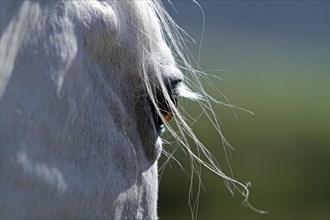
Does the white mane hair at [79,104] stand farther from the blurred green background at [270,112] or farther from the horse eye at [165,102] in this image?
the blurred green background at [270,112]

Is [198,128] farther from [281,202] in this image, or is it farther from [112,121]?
[112,121]

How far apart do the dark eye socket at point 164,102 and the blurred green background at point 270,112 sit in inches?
104

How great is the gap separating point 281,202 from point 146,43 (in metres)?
3.18

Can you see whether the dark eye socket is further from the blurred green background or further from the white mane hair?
the blurred green background

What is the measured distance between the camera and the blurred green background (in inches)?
146

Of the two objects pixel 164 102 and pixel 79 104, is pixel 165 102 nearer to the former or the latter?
pixel 164 102

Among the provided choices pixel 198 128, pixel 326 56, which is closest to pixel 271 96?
pixel 326 56

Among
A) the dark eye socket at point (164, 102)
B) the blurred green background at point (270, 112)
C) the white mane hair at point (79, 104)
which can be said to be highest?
the white mane hair at point (79, 104)

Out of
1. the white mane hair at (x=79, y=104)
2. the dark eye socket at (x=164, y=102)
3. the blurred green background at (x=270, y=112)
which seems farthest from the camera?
the blurred green background at (x=270, y=112)

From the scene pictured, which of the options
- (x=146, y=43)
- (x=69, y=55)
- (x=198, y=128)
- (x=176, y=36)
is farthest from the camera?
(x=198, y=128)

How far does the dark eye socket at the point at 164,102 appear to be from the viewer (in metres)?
0.85

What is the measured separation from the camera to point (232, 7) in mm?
3553

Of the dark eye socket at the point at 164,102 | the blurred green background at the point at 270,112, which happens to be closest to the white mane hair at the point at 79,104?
the dark eye socket at the point at 164,102

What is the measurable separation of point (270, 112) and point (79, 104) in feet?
10.7
